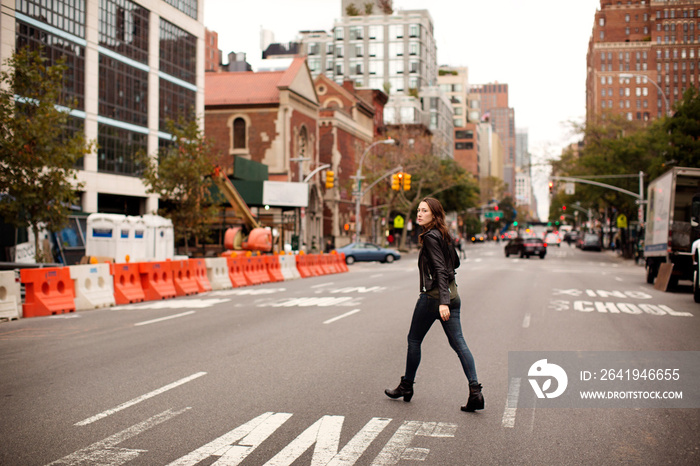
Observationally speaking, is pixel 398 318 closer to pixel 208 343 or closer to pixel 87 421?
pixel 208 343

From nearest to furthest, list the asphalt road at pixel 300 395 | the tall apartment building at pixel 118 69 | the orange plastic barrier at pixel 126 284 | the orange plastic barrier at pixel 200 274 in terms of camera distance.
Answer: the asphalt road at pixel 300 395
the orange plastic barrier at pixel 126 284
the orange plastic barrier at pixel 200 274
the tall apartment building at pixel 118 69

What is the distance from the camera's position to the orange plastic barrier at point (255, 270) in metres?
24.6

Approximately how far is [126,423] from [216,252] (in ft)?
113

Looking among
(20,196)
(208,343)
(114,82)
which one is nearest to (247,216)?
(114,82)

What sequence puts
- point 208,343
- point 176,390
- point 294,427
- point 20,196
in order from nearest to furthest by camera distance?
point 294,427, point 176,390, point 208,343, point 20,196

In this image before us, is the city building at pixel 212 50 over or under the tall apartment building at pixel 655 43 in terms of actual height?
over

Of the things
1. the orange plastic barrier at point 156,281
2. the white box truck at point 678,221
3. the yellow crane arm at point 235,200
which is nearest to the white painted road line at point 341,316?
the orange plastic barrier at point 156,281

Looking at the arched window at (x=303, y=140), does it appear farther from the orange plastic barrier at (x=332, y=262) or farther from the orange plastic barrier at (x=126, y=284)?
the orange plastic barrier at (x=126, y=284)

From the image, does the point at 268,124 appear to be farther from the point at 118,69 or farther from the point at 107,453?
the point at 107,453

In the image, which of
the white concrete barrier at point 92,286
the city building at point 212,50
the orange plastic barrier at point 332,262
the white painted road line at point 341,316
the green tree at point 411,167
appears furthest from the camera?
the city building at point 212,50

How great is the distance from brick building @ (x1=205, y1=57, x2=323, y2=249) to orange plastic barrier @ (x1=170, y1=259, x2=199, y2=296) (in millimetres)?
34471

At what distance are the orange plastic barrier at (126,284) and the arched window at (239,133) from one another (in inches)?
1648

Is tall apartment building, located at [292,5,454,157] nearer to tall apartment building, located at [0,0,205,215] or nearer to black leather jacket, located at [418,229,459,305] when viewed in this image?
tall apartment building, located at [0,0,205,215]

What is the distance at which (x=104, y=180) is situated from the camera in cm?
3616
